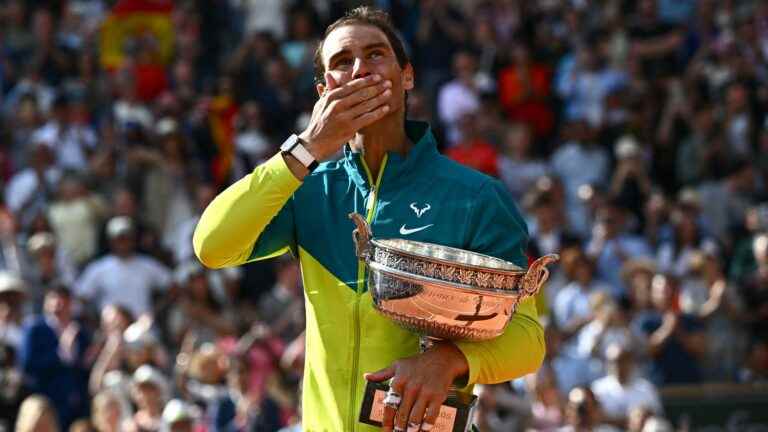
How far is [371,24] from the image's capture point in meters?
4.12

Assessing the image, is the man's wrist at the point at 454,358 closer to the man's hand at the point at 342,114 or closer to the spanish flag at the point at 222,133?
the man's hand at the point at 342,114

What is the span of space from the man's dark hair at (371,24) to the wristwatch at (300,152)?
436mm

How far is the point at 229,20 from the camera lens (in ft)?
57.3

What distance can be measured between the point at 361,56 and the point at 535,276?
2.31 feet

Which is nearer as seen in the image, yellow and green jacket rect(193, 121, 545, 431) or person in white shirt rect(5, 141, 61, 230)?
yellow and green jacket rect(193, 121, 545, 431)

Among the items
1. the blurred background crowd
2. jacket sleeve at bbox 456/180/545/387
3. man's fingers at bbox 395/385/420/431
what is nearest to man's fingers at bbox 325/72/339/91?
jacket sleeve at bbox 456/180/545/387

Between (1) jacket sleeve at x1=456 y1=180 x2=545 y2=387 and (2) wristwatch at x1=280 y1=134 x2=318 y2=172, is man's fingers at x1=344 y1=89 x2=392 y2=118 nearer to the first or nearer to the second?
(2) wristwatch at x1=280 y1=134 x2=318 y2=172

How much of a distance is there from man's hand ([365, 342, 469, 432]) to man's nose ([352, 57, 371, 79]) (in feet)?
2.31

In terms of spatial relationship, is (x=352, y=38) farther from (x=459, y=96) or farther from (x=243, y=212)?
(x=459, y=96)

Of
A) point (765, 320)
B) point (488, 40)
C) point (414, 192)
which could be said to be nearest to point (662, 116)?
point (488, 40)

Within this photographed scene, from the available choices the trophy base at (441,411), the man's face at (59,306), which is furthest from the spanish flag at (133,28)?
the trophy base at (441,411)

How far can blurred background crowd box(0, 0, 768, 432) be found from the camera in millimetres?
10922

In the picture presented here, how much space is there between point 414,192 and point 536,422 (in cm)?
648

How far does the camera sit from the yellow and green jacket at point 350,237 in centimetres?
386
